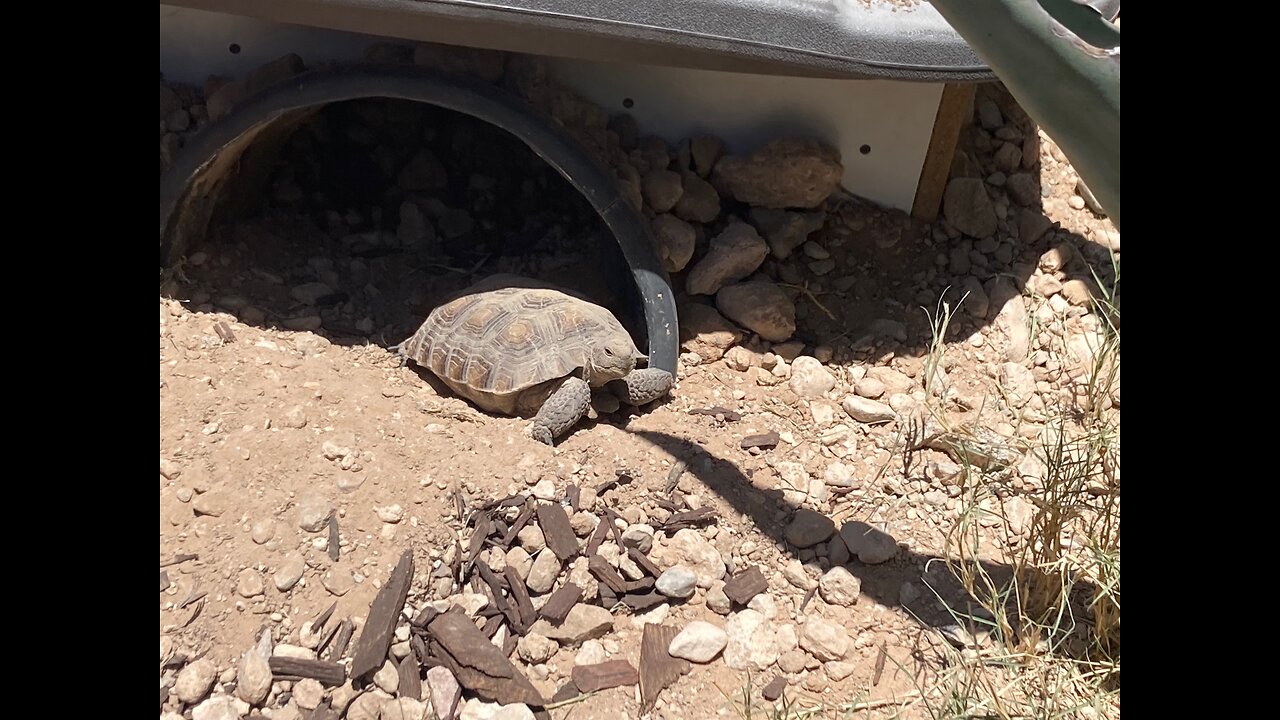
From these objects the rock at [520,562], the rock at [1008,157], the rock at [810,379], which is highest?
the rock at [1008,157]

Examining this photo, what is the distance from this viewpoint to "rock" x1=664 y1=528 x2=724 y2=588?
8.53 ft

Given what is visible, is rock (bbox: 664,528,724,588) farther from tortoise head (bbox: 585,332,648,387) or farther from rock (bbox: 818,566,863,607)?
tortoise head (bbox: 585,332,648,387)

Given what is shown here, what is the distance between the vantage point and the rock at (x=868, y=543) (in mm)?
2594

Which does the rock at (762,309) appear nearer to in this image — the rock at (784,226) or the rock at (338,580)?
the rock at (784,226)

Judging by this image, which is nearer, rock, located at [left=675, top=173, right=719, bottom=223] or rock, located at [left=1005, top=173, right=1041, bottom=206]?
rock, located at [left=675, top=173, right=719, bottom=223]

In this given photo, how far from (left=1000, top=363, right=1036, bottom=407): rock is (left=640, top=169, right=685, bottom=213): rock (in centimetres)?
145

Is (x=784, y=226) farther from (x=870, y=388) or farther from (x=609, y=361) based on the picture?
(x=609, y=361)

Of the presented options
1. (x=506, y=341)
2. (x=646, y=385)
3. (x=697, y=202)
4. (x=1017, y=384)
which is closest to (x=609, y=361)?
(x=646, y=385)

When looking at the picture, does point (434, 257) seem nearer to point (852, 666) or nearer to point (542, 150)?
point (542, 150)

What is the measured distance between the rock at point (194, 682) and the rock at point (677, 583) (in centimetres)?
122

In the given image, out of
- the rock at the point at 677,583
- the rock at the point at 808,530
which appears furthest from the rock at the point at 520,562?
the rock at the point at 808,530

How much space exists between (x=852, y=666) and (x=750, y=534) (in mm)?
524

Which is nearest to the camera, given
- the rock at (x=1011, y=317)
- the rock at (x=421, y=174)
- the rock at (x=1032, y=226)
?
the rock at (x=1011, y=317)

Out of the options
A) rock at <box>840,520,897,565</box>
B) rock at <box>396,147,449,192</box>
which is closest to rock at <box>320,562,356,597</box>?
rock at <box>840,520,897,565</box>
